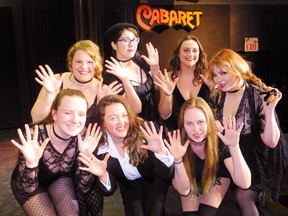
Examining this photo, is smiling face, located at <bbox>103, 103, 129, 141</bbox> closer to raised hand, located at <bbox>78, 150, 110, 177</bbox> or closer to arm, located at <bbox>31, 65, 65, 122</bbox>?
raised hand, located at <bbox>78, 150, 110, 177</bbox>

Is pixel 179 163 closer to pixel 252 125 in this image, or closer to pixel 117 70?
pixel 252 125

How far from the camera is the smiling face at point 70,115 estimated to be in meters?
2.14

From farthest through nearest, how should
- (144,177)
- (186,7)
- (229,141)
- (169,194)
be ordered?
1. (186,7)
2. (169,194)
3. (144,177)
4. (229,141)

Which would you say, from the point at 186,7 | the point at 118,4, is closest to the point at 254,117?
the point at 118,4

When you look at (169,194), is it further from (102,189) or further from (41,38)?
(41,38)

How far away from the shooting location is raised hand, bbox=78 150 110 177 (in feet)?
6.97

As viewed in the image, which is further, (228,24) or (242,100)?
(228,24)

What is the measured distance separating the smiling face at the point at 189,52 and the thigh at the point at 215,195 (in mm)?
1013

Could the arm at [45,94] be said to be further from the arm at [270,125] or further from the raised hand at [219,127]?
the arm at [270,125]

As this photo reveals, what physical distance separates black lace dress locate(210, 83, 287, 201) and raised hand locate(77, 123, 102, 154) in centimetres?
94

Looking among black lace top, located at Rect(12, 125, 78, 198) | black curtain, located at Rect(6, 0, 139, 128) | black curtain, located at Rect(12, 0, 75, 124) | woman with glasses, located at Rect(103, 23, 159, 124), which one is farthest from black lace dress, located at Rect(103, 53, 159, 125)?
black curtain, located at Rect(12, 0, 75, 124)

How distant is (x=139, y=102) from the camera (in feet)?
8.79

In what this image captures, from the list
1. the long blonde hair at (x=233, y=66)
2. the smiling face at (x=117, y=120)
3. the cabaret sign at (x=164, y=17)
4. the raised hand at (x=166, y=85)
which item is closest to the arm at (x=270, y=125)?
the long blonde hair at (x=233, y=66)

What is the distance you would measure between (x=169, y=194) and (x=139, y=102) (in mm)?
1053
